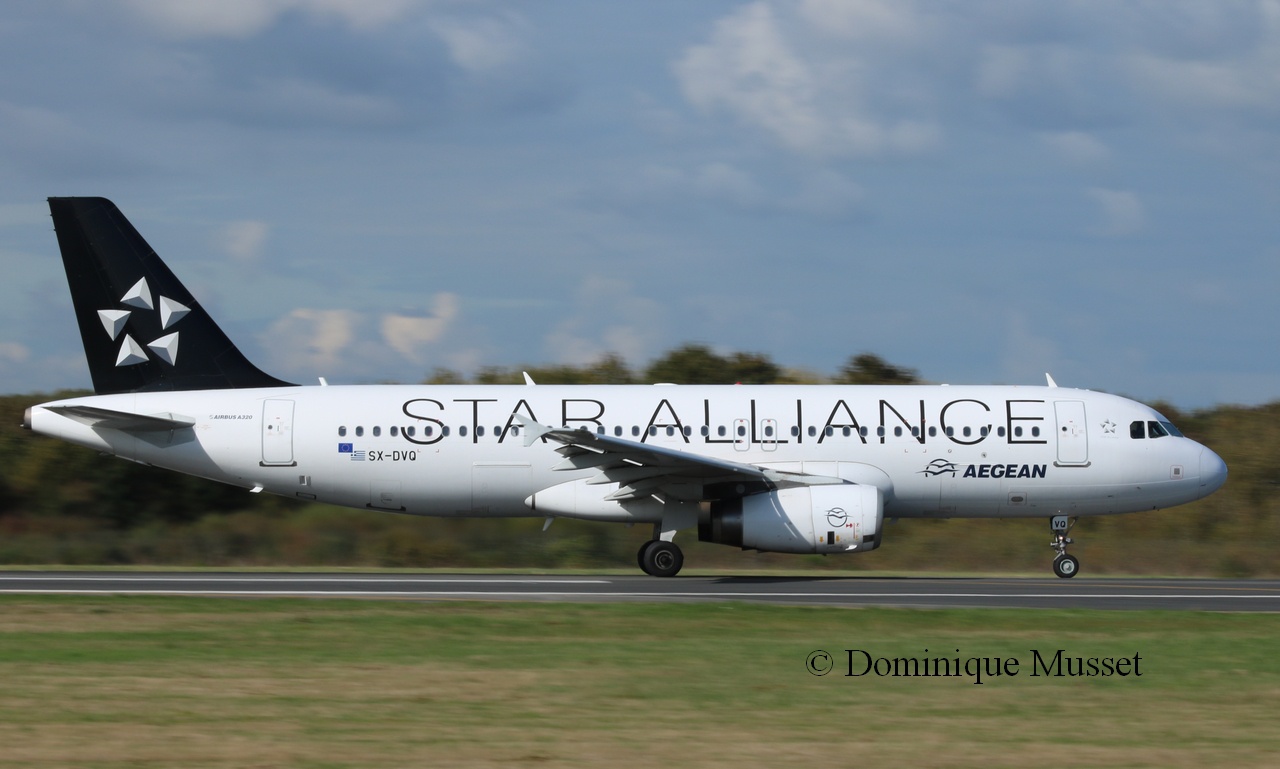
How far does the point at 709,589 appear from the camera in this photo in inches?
809

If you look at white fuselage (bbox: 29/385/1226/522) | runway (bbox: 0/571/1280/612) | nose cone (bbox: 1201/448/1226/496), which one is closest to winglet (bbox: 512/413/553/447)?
white fuselage (bbox: 29/385/1226/522)

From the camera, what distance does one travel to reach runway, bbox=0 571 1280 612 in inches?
740

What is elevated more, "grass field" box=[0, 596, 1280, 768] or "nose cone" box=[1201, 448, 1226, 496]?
"nose cone" box=[1201, 448, 1226, 496]

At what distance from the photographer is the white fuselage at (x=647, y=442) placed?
2356cm

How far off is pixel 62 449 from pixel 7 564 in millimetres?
4569

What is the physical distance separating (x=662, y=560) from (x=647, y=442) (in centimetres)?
197

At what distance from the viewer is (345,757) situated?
29.3 ft

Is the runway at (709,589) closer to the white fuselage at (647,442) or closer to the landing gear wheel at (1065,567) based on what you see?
the landing gear wheel at (1065,567)

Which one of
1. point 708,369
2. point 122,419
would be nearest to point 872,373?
point 708,369

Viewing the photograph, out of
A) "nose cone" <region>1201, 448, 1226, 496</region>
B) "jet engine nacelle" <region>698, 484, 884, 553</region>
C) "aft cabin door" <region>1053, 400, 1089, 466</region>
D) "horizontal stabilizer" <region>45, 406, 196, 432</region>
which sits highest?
"horizontal stabilizer" <region>45, 406, 196, 432</region>

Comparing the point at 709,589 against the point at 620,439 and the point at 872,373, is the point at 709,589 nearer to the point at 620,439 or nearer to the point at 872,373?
the point at 620,439

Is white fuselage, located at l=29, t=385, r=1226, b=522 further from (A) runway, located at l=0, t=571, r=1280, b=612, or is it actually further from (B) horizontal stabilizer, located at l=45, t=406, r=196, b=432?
(A) runway, located at l=0, t=571, r=1280, b=612

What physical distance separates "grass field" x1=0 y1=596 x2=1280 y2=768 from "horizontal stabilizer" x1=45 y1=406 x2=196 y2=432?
6879mm

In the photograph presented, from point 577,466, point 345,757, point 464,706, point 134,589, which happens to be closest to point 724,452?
point 577,466
